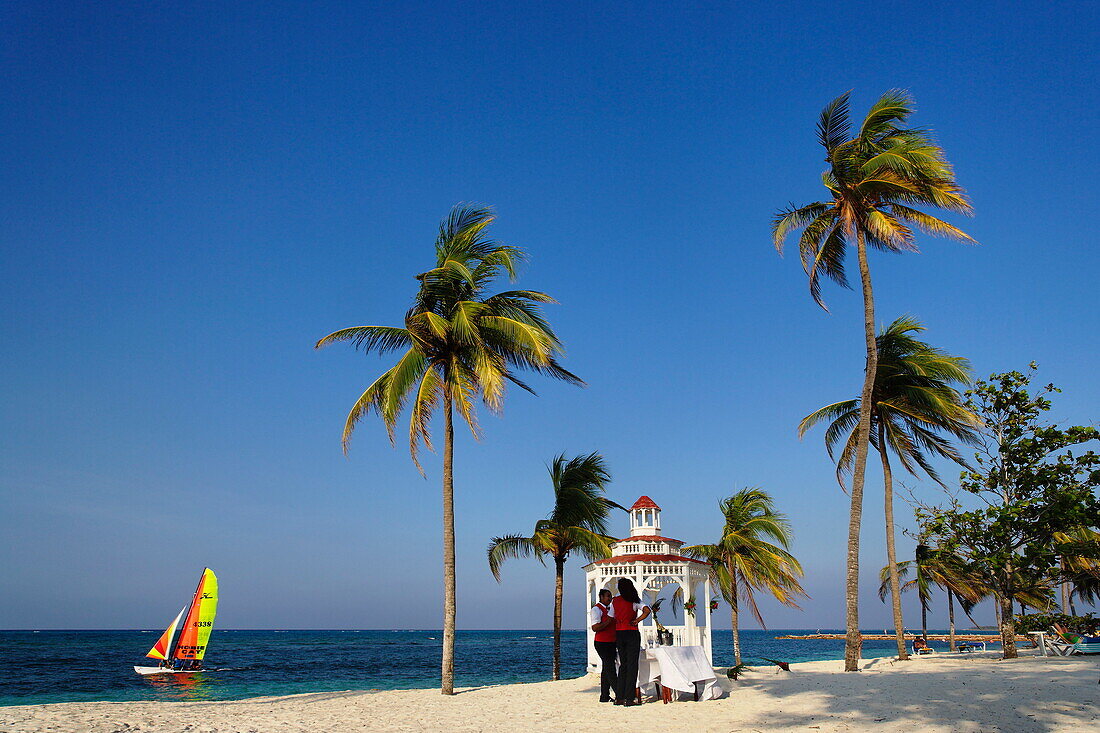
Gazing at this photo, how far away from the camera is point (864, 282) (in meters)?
18.6

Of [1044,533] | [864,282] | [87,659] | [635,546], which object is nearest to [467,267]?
[635,546]

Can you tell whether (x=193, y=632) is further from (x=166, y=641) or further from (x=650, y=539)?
(x=650, y=539)

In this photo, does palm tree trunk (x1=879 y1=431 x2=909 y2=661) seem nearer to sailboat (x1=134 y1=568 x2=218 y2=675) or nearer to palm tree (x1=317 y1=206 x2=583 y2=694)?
palm tree (x1=317 y1=206 x2=583 y2=694)

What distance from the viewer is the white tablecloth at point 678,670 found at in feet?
42.8

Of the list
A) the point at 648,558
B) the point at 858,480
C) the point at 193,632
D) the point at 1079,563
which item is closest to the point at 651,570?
the point at 648,558

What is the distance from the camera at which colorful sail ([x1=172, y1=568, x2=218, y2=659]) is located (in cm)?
3284

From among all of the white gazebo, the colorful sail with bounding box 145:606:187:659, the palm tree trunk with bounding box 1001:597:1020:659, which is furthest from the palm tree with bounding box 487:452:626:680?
the colorful sail with bounding box 145:606:187:659

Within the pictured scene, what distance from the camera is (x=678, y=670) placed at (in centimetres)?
1315

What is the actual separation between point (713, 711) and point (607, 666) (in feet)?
7.21

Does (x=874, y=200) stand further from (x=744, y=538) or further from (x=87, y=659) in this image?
(x=87, y=659)

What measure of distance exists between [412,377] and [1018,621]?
16.1 m

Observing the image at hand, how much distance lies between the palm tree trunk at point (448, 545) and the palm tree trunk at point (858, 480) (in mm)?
9378

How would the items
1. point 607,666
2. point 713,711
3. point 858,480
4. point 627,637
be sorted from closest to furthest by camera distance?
point 713,711 → point 627,637 → point 607,666 → point 858,480

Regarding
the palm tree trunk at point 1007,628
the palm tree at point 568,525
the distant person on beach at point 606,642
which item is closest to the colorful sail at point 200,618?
the palm tree at point 568,525
